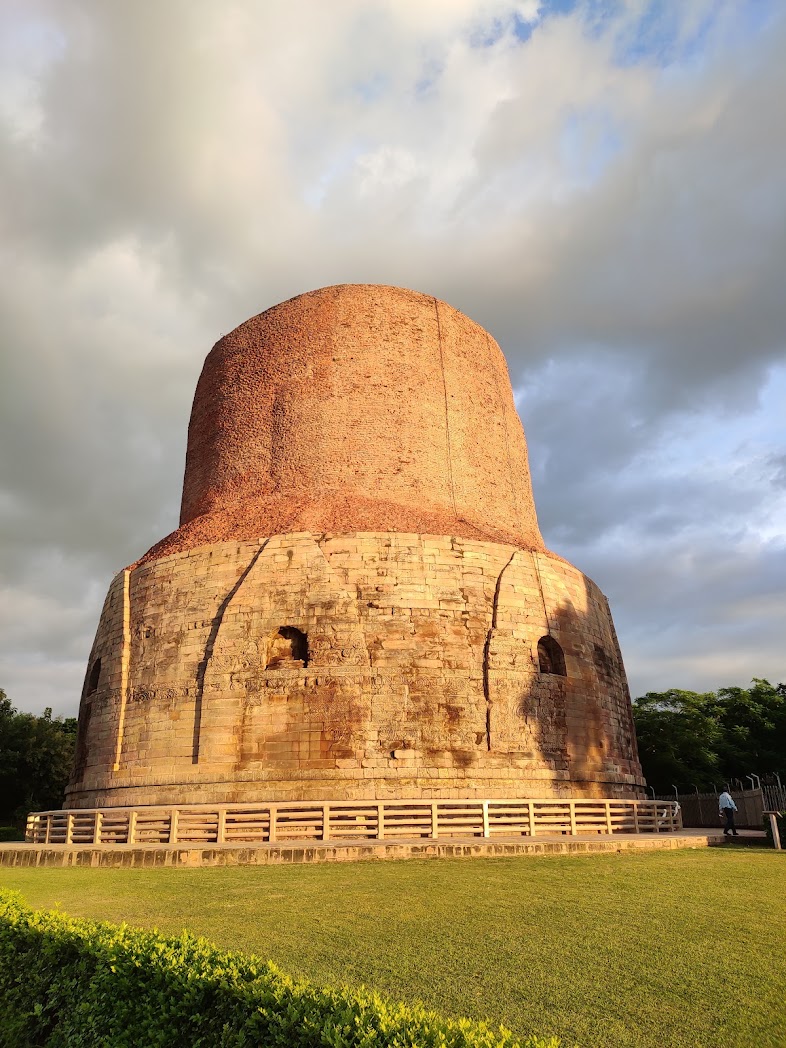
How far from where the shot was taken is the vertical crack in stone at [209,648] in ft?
54.1

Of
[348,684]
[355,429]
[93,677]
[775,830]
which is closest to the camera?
[775,830]

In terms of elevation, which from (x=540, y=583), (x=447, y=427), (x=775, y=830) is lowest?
(x=775, y=830)

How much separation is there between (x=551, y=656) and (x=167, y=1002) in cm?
1556

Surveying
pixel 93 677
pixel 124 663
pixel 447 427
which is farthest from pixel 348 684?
pixel 447 427

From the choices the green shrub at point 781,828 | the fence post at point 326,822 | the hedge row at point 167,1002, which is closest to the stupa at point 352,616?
the fence post at point 326,822

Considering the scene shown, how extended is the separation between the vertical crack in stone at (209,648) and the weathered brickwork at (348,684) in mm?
35

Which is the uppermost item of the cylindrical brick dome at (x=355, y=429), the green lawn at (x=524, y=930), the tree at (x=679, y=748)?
the cylindrical brick dome at (x=355, y=429)

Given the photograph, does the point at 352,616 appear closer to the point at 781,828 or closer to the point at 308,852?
the point at 308,852

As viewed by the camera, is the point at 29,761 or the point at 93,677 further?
the point at 29,761

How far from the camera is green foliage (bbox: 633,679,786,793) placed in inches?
1280

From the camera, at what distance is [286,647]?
17266 mm

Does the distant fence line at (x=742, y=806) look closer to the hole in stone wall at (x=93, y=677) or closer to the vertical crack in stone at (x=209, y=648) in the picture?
the vertical crack in stone at (x=209, y=648)

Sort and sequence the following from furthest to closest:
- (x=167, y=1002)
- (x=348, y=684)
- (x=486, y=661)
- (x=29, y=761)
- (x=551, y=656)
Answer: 1. (x=29, y=761)
2. (x=551, y=656)
3. (x=486, y=661)
4. (x=348, y=684)
5. (x=167, y=1002)

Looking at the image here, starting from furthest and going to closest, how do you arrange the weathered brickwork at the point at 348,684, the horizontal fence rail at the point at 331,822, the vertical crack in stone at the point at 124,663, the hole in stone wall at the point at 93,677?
the hole in stone wall at the point at 93,677
the vertical crack in stone at the point at 124,663
the weathered brickwork at the point at 348,684
the horizontal fence rail at the point at 331,822
